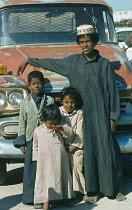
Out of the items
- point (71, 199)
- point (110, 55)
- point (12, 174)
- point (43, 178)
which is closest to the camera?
point (43, 178)

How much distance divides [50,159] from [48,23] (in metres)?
2.35

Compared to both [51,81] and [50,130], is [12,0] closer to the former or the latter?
[51,81]

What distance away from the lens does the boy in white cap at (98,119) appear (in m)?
4.88

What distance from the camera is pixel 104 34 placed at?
652cm

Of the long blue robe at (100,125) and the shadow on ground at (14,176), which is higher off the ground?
the long blue robe at (100,125)

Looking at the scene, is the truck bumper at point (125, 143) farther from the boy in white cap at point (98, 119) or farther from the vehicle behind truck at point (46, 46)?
the boy in white cap at point (98, 119)

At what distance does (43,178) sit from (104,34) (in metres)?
2.51

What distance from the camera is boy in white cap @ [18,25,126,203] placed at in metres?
4.88

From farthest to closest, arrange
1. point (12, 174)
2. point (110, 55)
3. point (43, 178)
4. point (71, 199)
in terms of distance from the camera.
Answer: point (12, 174)
point (110, 55)
point (71, 199)
point (43, 178)

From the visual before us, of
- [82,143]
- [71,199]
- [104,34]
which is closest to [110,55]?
[104,34]

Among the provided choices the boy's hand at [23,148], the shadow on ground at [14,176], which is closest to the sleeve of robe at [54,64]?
the boy's hand at [23,148]

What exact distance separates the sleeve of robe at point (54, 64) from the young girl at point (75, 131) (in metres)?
0.32

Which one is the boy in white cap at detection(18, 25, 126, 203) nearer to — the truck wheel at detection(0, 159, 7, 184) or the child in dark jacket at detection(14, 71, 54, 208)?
the child in dark jacket at detection(14, 71, 54, 208)

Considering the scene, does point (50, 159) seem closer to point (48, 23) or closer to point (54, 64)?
point (54, 64)
